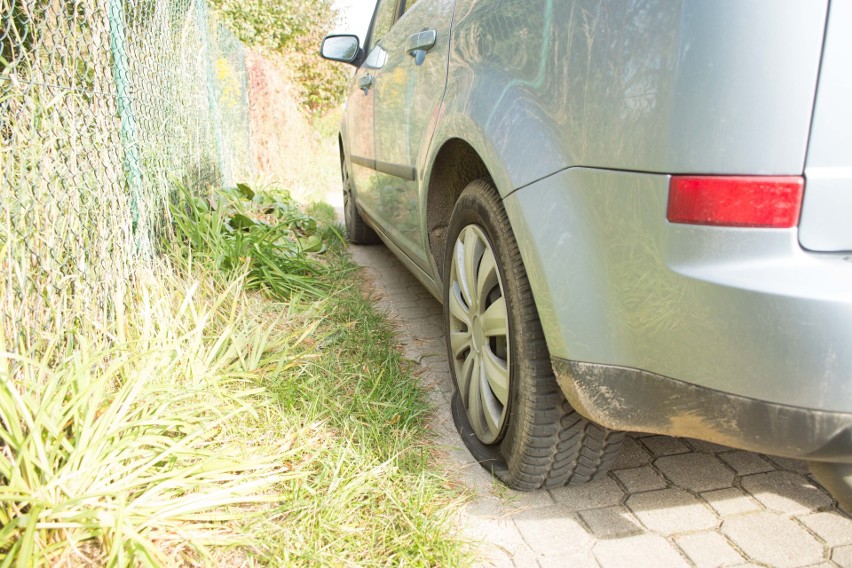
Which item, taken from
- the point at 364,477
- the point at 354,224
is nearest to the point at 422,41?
the point at 364,477

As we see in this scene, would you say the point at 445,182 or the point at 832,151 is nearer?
the point at 832,151

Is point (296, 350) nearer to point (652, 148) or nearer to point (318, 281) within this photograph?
point (318, 281)

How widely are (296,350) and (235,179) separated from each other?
410 centimetres

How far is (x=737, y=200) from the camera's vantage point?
44.4 inches

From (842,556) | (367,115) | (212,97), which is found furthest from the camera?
(212,97)

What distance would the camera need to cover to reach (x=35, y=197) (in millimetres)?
1994

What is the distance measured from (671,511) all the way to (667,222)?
1.06 m

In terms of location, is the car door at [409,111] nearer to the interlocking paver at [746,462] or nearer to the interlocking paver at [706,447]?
the interlocking paver at [706,447]

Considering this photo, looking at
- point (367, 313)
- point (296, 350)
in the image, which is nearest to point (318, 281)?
point (367, 313)

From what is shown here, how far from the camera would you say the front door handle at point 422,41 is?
7.61ft

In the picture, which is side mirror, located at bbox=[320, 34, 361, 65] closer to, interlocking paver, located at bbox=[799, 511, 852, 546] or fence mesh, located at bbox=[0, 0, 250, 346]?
fence mesh, located at bbox=[0, 0, 250, 346]

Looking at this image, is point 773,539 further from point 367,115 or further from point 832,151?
point 367,115

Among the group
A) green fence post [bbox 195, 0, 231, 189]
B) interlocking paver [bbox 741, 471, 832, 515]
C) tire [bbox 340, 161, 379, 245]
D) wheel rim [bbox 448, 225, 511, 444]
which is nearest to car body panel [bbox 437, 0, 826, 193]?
wheel rim [bbox 448, 225, 511, 444]

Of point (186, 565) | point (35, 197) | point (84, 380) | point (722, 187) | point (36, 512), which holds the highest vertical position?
point (722, 187)
